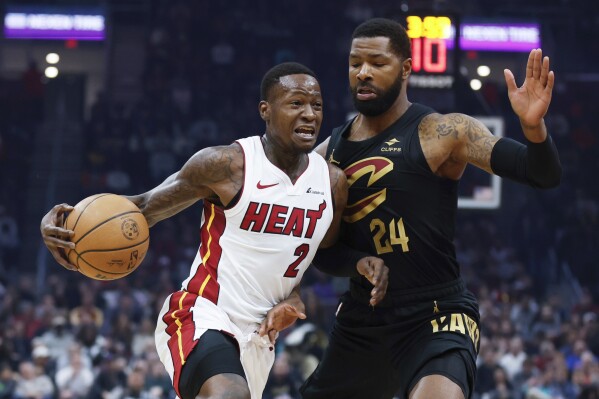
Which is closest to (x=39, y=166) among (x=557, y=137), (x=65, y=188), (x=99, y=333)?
(x=65, y=188)

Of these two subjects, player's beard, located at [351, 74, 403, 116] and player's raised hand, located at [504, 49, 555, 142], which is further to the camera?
player's beard, located at [351, 74, 403, 116]

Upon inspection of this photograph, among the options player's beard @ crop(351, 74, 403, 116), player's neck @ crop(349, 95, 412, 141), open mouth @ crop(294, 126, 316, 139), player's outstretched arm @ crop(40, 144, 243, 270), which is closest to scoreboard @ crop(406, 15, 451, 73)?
player's neck @ crop(349, 95, 412, 141)

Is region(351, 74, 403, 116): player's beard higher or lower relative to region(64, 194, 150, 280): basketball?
higher

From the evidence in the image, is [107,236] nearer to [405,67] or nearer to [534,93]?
[405,67]

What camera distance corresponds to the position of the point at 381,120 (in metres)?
5.71

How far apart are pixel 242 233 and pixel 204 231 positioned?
0.81 ft

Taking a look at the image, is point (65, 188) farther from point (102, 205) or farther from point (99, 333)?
point (102, 205)

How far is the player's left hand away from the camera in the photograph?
525 cm

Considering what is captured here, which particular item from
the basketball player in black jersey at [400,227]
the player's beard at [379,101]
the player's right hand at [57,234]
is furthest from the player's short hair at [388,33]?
the player's right hand at [57,234]

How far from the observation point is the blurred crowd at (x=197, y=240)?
42.7 ft

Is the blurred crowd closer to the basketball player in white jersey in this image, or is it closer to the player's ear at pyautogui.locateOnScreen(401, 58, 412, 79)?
the player's ear at pyautogui.locateOnScreen(401, 58, 412, 79)

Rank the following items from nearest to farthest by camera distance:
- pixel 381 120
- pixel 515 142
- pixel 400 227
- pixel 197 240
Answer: pixel 515 142
pixel 400 227
pixel 381 120
pixel 197 240

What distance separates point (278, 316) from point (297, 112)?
1.03 metres

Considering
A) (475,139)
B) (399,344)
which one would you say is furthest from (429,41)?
(399,344)
